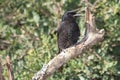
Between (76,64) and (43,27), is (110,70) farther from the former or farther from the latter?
(43,27)

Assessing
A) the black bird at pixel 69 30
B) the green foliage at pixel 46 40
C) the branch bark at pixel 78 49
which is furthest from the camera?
the green foliage at pixel 46 40

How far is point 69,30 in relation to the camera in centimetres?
562

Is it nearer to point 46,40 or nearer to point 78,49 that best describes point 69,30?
point 46,40

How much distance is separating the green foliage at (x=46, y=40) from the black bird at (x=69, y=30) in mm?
305

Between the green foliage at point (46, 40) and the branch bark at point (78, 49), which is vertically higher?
the branch bark at point (78, 49)

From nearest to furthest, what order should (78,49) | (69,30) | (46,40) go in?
(78,49), (69,30), (46,40)

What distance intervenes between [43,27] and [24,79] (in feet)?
3.83

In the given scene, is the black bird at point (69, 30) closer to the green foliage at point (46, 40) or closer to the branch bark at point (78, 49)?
the green foliage at point (46, 40)

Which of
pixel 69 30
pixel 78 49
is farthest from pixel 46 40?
pixel 78 49

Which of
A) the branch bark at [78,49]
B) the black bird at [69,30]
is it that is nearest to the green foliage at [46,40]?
the black bird at [69,30]

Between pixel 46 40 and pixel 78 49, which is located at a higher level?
pixel 78 49

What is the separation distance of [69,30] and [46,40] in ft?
1.70

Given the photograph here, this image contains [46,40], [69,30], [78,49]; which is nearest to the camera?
[78,49]

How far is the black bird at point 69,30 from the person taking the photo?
18.3 feet
